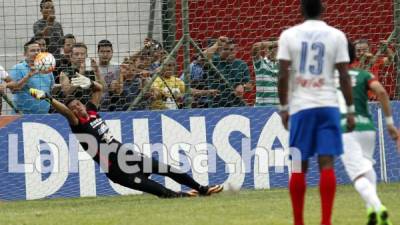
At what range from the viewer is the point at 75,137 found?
48.3 feet

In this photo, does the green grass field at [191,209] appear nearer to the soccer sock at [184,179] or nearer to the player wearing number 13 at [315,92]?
the soccer sock at [184,179]

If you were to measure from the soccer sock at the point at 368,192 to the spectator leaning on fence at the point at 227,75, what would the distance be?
235 inches

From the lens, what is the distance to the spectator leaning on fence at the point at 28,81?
14625mm

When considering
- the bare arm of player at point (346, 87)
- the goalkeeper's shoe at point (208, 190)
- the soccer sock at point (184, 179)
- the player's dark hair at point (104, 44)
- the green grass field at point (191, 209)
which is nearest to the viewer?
the bare arm of player at point (346, 87)

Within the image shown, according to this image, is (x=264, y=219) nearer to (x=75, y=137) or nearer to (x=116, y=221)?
(x=116, y=221)

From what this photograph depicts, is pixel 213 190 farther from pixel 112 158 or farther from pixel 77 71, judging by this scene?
pixel 77 71

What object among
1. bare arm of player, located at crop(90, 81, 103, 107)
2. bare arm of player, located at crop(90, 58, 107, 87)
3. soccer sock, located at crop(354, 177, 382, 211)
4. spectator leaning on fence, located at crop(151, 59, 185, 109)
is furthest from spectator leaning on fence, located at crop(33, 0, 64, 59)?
soccer sock, located at crop(354, 177, 382, 211)

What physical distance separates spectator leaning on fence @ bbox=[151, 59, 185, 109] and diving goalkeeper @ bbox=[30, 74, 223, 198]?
1397mm

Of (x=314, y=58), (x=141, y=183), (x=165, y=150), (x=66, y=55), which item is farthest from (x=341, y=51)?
(x=66, y=55)

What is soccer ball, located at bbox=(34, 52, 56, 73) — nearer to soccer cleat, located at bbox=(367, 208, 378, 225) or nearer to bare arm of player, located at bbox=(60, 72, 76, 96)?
bare arm of player, located at bbox=(60, 72, 76, 96)

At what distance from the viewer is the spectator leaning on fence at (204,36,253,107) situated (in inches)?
604

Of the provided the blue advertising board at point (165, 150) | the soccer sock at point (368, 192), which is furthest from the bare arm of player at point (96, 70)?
the soccer sock at point (368, 192)

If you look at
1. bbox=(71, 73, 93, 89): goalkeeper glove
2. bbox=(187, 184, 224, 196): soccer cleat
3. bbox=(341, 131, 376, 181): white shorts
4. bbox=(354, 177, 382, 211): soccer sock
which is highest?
bbox=(71, 73, 93, 89): goalkeeper glove

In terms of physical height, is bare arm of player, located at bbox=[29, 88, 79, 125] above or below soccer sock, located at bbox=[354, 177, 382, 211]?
above
